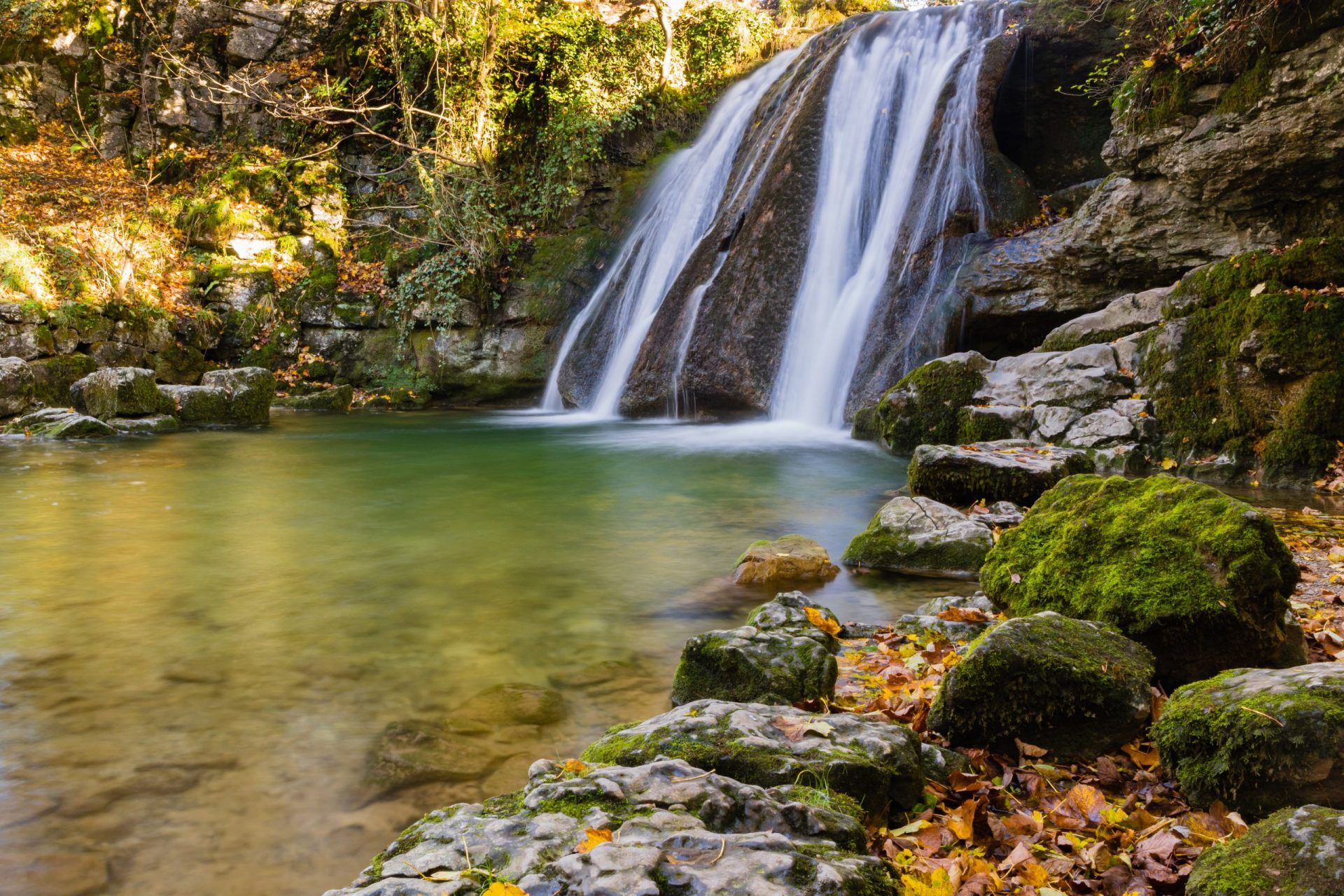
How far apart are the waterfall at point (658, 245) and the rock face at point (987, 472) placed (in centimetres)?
760

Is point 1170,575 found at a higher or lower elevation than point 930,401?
lower

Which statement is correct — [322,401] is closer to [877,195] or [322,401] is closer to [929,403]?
[877,195]

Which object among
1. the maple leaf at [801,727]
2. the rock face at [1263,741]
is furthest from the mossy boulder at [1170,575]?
the maple leaf at [801,727]

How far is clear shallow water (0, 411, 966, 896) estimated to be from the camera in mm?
2436

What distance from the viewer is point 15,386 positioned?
11406mm

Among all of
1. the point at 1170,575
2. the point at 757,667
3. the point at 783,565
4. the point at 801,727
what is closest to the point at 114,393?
the point at 783,565

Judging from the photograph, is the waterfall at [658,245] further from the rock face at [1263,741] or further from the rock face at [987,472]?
the rock face at [1263,741]

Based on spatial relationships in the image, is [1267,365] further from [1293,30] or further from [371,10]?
[371,10]

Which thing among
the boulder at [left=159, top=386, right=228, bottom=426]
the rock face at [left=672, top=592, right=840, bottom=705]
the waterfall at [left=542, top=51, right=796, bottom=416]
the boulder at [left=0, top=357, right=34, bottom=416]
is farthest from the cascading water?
the boulder at [left=0, top=357, right=34, bottom=416]

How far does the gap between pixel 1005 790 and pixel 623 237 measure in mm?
14237

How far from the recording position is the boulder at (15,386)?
11.3 metres

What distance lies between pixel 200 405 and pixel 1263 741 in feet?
44.3

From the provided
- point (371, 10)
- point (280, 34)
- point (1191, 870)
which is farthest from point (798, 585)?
point (280, 34)

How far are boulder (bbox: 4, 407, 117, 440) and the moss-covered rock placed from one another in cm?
1036
